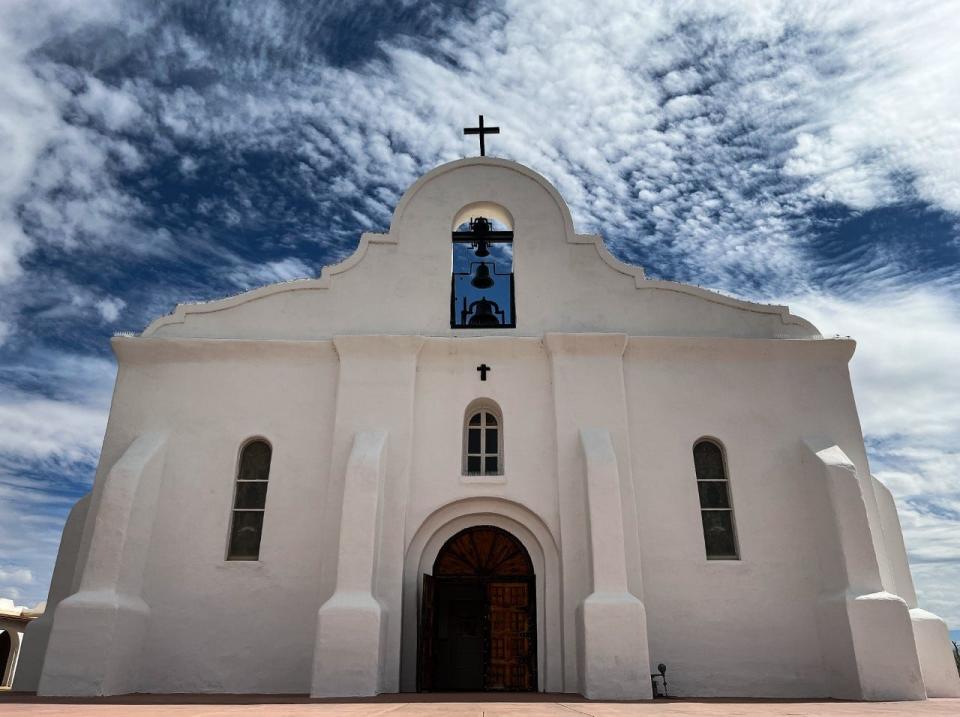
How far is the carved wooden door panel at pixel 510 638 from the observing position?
1119 cm

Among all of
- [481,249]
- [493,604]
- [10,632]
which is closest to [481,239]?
[481,249]

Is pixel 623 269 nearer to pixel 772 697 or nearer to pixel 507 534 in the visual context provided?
pixel 507 534

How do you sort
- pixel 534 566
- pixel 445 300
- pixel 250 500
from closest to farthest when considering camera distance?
pixel 534 566 < pixel 250 500 < pixel 445 300

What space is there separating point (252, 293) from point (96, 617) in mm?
6302

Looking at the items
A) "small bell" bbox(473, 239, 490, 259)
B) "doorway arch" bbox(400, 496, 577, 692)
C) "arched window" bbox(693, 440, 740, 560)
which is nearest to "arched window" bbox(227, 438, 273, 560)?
"doorway arch" bbox(400, 496, 577, 692)

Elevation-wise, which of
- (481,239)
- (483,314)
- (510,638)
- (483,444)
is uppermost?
(481,239)

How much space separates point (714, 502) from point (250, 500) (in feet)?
27.4

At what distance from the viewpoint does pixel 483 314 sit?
13.8 metres

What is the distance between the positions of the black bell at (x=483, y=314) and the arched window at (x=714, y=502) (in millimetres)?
4573

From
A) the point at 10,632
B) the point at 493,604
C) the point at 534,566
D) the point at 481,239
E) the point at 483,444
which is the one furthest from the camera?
the point at 10,632

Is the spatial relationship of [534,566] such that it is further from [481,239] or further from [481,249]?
[481,239]

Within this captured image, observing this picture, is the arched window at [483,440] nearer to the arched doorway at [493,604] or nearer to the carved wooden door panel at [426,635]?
the arched doorway at [493,604]

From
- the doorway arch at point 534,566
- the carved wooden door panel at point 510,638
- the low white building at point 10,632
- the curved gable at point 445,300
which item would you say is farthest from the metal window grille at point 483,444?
the low white building at point 10,632

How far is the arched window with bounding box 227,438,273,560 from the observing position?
39.2 ft
